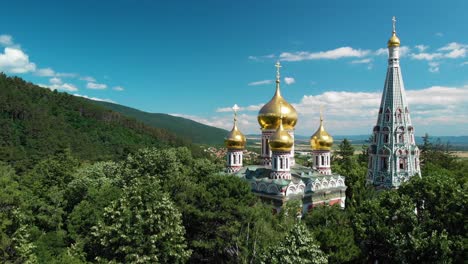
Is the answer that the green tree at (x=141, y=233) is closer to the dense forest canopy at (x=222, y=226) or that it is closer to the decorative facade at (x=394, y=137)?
the dense forest canopy at (x=222, y=226)

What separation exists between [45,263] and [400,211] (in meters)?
19.8

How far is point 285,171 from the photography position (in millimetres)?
28953

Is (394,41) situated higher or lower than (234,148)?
higher

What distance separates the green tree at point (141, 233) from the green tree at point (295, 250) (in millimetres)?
5456

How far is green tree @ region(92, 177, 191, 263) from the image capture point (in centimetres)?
1830

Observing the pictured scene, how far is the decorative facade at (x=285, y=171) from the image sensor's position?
28188 millimetres

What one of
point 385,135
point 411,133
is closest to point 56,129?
point 385,135

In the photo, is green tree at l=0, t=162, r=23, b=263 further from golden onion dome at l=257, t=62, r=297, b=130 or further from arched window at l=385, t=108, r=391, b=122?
arched window at l=385, t=108, r=391, b=122

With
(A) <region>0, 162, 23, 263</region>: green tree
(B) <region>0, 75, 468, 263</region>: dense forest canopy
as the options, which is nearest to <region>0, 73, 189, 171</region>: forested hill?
(A) <region>0, 162, 23, 263</region>: green tree

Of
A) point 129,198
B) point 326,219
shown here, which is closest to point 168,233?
point 129,198

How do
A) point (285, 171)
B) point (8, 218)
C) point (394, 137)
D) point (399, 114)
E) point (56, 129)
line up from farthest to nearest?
point (56, 129), point (399, 114), point (394, 137), point (285, 171), point (8, 218)

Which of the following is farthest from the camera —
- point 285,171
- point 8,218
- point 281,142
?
point 285,171

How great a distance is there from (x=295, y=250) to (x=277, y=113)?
18437 millimetres

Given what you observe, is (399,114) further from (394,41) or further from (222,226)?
(222,226)
